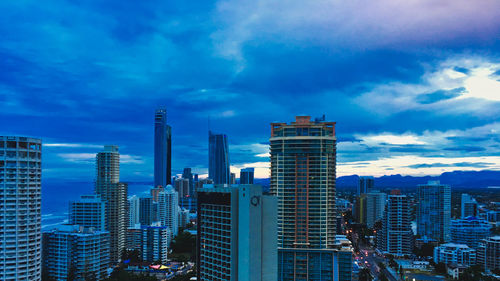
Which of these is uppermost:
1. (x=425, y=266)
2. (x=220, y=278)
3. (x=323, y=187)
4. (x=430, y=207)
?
(x=323, y=187)

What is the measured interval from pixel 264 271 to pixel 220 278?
224 cm

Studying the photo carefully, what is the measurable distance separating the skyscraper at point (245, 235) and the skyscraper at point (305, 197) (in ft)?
50.3

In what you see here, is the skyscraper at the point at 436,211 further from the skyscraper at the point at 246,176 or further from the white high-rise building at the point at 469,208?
the skyscraper at the point at 246,176

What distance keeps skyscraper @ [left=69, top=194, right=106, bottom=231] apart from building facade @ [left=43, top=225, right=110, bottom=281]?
27.6ft

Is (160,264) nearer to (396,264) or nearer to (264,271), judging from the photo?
(396,264)

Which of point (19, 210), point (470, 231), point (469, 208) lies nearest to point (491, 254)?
point (470, 231)

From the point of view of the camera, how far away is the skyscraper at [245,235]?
16.1 metres

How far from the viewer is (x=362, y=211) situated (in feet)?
313

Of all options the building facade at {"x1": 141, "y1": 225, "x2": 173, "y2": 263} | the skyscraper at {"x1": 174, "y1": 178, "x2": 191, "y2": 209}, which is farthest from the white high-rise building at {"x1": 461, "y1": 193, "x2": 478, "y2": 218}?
the skyscraper at {"x1": 174, "y1": 178, "x2": 191, "y2": 209}

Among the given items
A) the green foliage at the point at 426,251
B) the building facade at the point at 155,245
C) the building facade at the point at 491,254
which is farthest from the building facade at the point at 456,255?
Answer: the building facade at the point at 155,245

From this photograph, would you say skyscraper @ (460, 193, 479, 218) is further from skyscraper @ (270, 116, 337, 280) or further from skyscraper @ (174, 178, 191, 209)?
skyscraper @ (174, 178, 191, 209)

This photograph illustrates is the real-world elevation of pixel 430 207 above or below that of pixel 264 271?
below

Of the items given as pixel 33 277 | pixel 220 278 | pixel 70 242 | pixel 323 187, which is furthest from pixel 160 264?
pixel 220 278

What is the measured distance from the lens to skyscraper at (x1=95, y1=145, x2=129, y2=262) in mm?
51406
